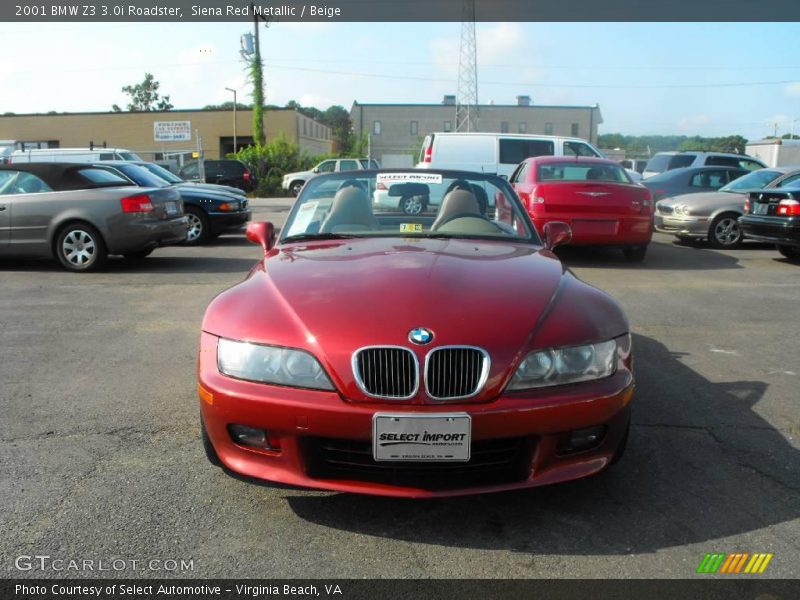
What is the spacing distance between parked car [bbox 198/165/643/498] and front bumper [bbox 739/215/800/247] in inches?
337

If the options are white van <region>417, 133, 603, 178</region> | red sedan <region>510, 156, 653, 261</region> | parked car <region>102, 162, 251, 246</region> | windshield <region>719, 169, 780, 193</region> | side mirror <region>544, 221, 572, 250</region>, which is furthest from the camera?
white van <region>417, 133, 603, 178</region>

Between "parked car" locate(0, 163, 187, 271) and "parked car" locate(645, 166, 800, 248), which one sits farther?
"parked car" locate(645, 166, 800, 248)

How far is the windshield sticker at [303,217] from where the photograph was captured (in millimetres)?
4355

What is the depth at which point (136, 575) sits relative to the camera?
98.6 inches

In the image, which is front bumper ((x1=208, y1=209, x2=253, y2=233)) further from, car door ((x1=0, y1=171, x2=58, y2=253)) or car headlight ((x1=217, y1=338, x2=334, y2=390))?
car headlight ((x1=217, y1=338, x2=334, y2=390))

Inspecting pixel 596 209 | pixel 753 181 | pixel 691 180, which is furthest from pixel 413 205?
pixel 691 180

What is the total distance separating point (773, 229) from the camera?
418 inches

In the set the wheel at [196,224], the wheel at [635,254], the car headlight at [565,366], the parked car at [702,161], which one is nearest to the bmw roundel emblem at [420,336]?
the car headlight at [565,366]

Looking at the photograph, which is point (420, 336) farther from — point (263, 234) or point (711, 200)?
point (711, 200)

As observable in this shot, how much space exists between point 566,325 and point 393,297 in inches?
28.1

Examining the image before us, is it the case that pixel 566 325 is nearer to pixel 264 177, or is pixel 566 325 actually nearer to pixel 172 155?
pixel 264 177

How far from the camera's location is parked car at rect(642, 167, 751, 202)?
14672 millimetres

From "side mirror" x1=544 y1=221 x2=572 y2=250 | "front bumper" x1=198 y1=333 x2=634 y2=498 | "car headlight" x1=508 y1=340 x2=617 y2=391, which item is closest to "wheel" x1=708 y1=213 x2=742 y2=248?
"side mirror" x1=544 y1=221 x2=572 y2=250

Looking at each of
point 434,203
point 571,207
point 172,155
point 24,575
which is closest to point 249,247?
point 571,207
